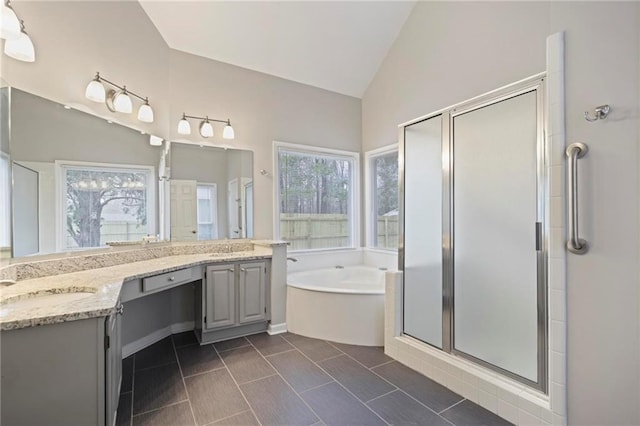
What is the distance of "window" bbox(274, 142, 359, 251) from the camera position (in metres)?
3.84

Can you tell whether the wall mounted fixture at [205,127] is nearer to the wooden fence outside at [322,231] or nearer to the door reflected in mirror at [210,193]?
the door reflected in mirror at [210,193]

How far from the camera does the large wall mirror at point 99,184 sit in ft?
6.07

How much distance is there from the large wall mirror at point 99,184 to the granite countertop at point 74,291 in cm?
25

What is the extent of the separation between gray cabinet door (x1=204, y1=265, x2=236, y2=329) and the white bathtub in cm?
60

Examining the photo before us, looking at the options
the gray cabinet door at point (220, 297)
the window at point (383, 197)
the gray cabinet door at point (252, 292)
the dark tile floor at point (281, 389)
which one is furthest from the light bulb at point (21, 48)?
the window at point (383, 197)

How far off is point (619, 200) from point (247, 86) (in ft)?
11.2

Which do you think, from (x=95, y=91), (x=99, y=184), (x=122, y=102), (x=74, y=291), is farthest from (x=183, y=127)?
(x=74, y=291)

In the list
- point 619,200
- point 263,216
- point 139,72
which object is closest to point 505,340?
point 619,200

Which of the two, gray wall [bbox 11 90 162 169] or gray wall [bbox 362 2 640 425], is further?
gray wall [bbox 11 90 162 169]

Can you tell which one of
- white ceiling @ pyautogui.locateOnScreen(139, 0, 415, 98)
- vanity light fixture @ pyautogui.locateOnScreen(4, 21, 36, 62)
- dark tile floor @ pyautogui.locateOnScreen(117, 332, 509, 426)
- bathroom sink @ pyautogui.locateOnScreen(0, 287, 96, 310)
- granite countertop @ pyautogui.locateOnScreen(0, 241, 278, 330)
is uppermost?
white ceiling @ pyautogui.locateOnScreen(139, 0, 415, 98)

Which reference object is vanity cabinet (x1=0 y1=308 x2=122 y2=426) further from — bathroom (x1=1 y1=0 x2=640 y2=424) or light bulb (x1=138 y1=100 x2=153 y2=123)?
light bulb (x1=138 y1=100 x2=153 y2=123)

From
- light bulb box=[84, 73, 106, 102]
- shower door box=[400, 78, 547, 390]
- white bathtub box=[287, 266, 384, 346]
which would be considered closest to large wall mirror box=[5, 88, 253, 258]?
light bulb box=[84, 73, 106, 102]

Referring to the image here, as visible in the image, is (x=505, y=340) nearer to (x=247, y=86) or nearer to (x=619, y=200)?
(x=619, y=200)

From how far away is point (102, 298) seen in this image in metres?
1.55
